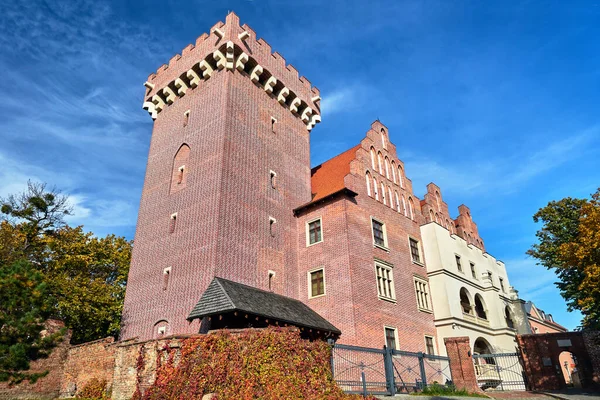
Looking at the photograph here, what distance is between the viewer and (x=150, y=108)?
29844 mm

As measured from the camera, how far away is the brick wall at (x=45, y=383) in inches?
846

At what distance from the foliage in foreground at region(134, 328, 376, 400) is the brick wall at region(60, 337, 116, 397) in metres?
8.16

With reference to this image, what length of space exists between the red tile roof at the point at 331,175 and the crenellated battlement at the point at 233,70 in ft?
10.9

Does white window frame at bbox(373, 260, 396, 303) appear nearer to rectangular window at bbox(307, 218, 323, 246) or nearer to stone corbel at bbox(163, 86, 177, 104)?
rectangular window at bbox(307, 218, 323, 246)

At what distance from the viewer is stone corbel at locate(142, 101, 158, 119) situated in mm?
29750

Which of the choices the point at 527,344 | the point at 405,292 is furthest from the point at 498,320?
the point at 405,292

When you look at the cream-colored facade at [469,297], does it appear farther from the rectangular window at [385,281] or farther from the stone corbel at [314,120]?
the stone corbel at [314,120]

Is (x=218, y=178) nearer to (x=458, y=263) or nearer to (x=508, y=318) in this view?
(x=458, y=263)

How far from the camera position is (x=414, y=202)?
30000 mm

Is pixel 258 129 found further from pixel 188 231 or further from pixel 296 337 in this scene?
pixel 296 337

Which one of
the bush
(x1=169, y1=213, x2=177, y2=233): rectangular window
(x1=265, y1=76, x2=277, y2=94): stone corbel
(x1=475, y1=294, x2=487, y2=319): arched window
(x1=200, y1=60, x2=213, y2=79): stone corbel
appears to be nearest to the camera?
the bush

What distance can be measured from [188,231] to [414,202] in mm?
16150

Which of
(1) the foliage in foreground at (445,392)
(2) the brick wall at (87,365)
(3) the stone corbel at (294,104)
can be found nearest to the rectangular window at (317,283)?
(1) the foliage in foreground at (445,392)

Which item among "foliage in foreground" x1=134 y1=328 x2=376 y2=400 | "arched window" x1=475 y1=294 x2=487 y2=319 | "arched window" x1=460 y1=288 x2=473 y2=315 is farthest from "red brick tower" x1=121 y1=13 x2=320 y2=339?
"arched window" x1=475 y1=294 x2=487 y2=319
